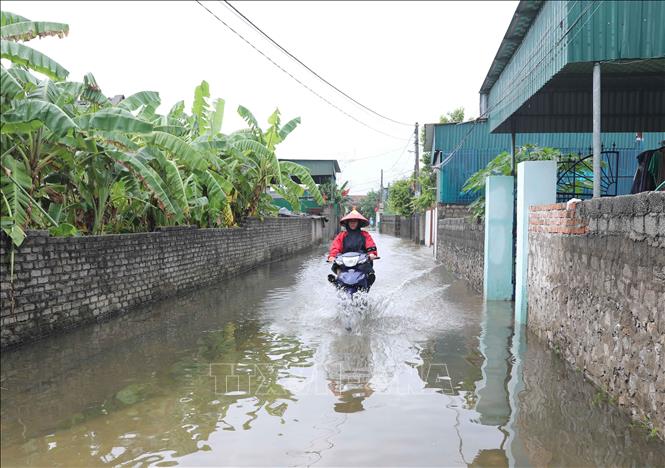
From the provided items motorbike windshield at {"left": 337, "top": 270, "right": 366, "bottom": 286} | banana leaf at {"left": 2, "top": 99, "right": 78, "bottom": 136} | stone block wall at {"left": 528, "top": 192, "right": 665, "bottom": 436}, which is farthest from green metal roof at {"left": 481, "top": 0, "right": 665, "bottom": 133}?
banana leaf at {"left": 2, "top": 99, "right": 78, "bottom": 136}

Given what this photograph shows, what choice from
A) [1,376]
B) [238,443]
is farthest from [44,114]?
[238,443]

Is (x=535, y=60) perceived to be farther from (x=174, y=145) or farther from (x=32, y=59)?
(x=32, y=59)

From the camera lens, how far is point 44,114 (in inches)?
296

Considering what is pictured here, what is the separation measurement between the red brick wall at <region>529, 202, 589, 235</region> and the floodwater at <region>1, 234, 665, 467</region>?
1.50 metres

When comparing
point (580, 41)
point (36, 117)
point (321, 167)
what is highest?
point (321, 167)

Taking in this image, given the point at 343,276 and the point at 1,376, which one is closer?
the point at 1,376

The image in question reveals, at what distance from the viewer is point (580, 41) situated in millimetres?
8062

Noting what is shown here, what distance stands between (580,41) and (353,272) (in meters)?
4.51

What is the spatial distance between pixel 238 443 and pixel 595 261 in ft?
12.7

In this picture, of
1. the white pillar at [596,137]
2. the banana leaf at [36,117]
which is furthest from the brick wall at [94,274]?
the white pillar at [596,137]

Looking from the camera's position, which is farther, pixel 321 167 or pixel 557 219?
pixel 321 167

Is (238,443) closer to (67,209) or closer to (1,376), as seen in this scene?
(1,376)

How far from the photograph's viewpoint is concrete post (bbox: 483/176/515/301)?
35.6 feet

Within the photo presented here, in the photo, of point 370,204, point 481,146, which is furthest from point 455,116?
point 370,204
